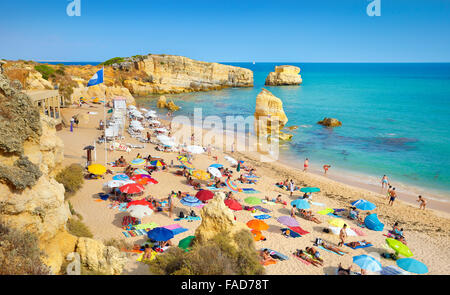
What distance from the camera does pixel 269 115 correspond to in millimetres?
29719

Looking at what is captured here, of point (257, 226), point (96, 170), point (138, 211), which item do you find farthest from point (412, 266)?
point (96, 170)

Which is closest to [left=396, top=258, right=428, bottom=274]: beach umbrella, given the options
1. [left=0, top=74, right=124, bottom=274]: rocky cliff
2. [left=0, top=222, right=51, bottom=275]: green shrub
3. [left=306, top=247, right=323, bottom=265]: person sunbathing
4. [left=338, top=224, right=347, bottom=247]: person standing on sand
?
[left=338, top=224, right=347, bottom=247]: person standing on sand

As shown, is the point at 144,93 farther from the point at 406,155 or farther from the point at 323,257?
the point at 323,257

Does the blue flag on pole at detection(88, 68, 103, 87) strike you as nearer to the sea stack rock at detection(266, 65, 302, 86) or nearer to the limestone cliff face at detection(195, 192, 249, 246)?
the limestone cliff face at detection(195, 192, 249, 246)

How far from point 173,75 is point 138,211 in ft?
212

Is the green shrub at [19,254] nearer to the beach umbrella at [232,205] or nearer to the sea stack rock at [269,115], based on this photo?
the beach umbrella at [232,205]

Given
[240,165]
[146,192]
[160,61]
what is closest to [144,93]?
[160,61]

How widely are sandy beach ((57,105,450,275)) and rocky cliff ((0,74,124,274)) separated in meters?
1.59

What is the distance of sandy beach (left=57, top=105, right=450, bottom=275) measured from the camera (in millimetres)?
10312

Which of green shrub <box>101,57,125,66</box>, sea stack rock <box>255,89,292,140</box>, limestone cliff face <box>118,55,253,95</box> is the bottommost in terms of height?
sea stack rock <box>255,89,292,140</box>

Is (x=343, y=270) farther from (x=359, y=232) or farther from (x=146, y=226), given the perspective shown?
(x=146, y=226)

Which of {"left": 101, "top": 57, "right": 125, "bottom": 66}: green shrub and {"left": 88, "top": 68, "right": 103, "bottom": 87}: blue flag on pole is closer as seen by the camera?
{"left": 88, "top": 68, "right": 103, "bottom": 87}: blue flag on pole

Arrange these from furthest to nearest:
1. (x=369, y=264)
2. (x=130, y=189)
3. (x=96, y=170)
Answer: (x=96, y=170) → (x=130, y=189) → (x=369, y=264)

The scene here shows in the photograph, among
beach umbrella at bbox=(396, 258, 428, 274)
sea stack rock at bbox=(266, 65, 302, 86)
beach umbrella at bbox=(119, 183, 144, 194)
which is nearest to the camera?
beach umbrella at bbox=(396, 258, 428, 274)
